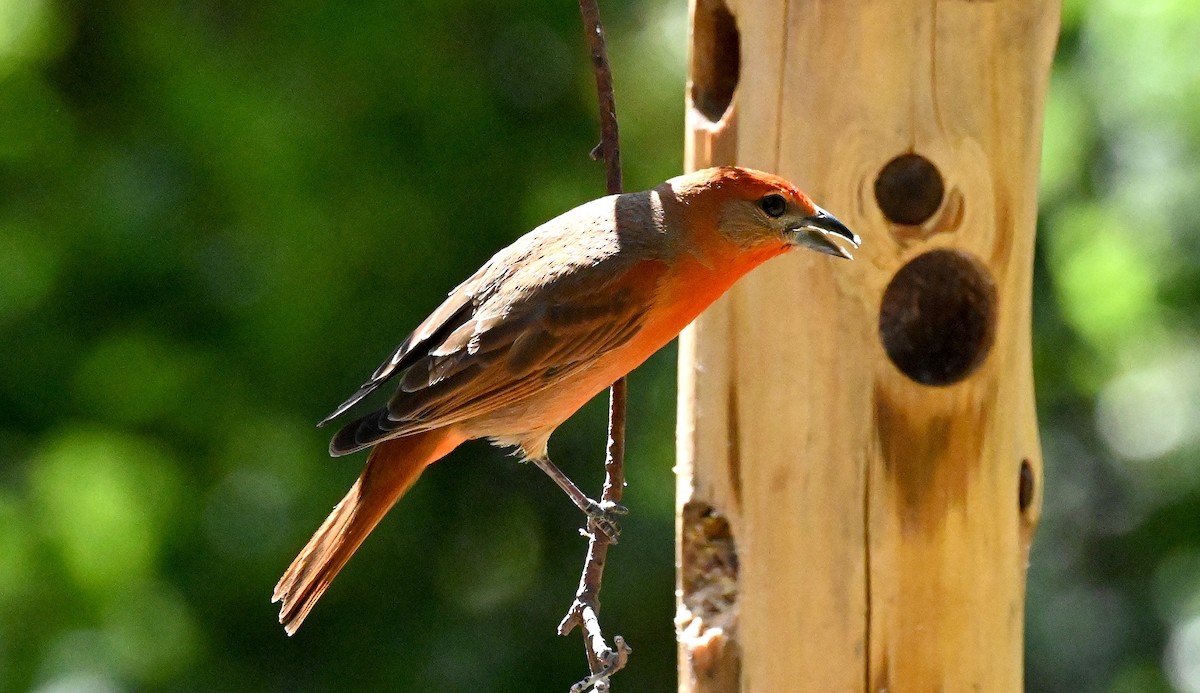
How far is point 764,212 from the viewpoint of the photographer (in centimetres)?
321

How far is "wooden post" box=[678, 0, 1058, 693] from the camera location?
3150 millimetres

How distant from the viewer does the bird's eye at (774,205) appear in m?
3.15

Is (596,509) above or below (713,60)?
below

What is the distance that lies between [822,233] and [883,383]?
0.36 m

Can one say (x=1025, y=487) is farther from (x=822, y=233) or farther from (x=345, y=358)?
(x=345, y=358)

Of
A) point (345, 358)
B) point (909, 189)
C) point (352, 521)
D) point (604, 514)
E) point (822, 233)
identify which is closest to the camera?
point (822, 233)

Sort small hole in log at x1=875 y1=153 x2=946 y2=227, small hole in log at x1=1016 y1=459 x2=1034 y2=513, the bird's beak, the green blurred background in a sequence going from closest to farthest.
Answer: the bird's beak
small hole in log at x1=875 y1=153 x2=946 y2=227
small hole in log at x1=1016 y1=459 x2=1034 y2=513
the green blurred background

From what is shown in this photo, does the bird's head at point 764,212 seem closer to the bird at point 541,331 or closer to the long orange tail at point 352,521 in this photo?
the bird at point 541,331

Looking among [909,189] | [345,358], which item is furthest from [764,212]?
[345,358]

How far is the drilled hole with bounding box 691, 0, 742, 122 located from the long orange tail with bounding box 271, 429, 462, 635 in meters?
1.10

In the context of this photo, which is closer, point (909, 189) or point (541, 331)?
point (909, 189)

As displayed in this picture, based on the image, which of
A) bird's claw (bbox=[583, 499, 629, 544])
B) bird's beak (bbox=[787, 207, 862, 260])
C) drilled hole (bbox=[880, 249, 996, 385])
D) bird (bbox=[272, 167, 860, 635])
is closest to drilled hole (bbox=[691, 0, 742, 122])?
bird (bbox=[272, 167, 860, 635])

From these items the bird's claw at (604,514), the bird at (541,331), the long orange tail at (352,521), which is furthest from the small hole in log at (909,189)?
the long orange tail at (352,521)

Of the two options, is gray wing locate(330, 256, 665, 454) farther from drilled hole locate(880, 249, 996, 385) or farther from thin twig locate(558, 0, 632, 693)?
drilled hole locate(880, 249, 996, 385)
